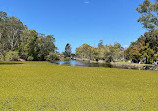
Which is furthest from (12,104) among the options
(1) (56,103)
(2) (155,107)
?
(2) (155,107)

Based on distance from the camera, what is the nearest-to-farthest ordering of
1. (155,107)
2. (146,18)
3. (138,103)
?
(155,107)
(138,103)
(146,18)

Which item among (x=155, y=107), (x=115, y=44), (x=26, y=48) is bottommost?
(x=155, y=107)

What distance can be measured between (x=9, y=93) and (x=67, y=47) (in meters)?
71.2

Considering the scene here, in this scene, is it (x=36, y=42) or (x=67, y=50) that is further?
(x=67, y=50)

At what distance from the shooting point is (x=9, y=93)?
281cm

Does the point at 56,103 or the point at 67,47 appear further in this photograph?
the point at 67,47

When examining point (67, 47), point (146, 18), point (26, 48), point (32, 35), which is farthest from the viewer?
point (67, 47)

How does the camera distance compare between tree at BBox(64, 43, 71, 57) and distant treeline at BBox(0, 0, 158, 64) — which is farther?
tree at BBox(64, 43, 71, 57)

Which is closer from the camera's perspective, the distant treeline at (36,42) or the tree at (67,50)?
the distant treeline at (36,42)

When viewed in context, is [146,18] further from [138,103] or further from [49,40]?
[49,40]

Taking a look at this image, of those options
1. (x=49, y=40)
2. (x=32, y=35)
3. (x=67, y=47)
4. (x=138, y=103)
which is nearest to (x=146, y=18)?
(x=138, y=103)

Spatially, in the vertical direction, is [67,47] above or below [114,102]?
above

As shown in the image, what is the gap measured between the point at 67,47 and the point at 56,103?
71818 millimetres

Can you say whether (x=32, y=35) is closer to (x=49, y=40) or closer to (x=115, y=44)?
(x=49, y=40)
